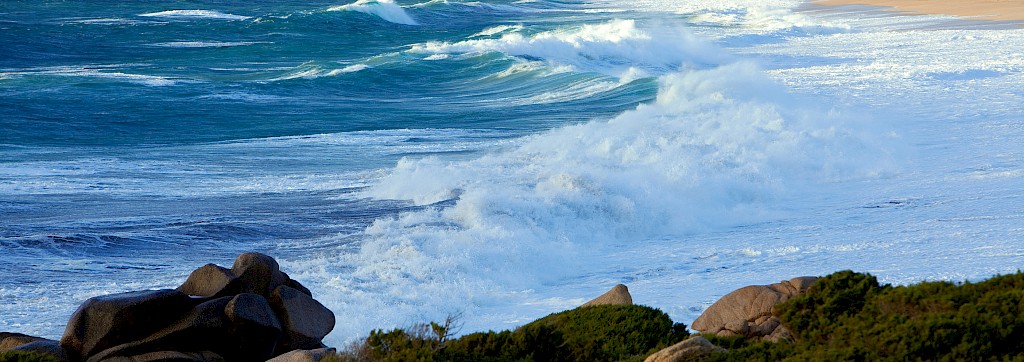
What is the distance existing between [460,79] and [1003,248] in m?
21.2

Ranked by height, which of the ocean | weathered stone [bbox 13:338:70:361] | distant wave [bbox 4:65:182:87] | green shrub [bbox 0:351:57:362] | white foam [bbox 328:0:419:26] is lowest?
white foam [bbox 328:0:419:26]

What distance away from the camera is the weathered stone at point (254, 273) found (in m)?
8.12

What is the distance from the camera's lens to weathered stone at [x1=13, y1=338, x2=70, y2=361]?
7.11m

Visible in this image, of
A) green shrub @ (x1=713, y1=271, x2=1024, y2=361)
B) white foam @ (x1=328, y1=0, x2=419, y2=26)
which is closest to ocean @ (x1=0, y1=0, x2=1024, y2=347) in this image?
green shrub @ (x1=713, y1=271, x2=1024, y2=361)

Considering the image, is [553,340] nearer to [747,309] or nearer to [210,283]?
[747,309]

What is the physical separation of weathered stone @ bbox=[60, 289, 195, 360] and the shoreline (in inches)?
1555

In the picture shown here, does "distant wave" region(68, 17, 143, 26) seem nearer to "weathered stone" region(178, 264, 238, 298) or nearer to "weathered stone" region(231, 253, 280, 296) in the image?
"weathered stone" region(178, 264, 238, 298)

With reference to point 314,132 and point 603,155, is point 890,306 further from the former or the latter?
point 314,132

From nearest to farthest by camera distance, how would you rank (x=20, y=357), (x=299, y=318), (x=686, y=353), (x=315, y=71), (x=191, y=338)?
(x=686, y=353) → (x=20, y=357) → (x=191, y=338) → (x=299, y=318) → (x=315, y=71)

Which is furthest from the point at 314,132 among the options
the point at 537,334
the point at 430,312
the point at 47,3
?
the point at 47,3

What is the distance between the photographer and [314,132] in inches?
856

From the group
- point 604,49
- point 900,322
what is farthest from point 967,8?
point 900,322

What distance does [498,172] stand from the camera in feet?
53.4

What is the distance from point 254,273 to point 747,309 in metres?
3.82
